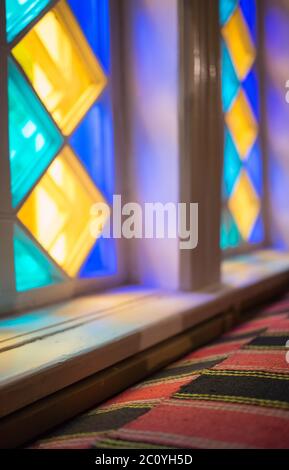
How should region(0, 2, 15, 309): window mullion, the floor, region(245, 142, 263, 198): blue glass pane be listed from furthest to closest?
region(245, 142, 263, 198): blue glass pane, region(0, 2, 15, 309): window mullion, the floor

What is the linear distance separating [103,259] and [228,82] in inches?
28.9

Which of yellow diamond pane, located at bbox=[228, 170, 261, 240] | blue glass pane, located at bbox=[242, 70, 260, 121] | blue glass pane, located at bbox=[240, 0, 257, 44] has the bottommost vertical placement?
yellow diamond pane, located at bbox=[228, 170, 261, 240]

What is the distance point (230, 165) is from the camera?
1455 millimetres

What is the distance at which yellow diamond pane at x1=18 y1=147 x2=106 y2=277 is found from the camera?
0.84 m

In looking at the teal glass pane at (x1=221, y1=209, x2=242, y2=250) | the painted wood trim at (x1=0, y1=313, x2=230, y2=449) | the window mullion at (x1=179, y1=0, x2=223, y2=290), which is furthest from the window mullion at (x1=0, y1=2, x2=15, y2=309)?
the teal glass pane at (x1=221, y1=209, x2=242, y2=250)

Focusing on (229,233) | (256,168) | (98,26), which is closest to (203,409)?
(98,26)

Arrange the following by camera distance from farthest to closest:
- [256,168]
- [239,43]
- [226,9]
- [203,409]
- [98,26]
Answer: [256,168], [239,43], [226,9], [98,26], [203,409]

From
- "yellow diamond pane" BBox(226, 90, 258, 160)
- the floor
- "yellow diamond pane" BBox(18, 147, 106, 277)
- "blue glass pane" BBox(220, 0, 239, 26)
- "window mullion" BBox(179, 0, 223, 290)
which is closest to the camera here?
the floor

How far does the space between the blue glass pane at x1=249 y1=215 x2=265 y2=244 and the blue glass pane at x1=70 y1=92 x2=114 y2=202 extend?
2.55ft

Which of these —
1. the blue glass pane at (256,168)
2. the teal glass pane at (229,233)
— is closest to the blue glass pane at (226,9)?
the blue glass pane at (256,168)

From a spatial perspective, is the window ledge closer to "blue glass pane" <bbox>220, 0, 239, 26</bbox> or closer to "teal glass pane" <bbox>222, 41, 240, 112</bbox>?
"teal glass pane" <bbox>222, 41, 240, 112</bbox>

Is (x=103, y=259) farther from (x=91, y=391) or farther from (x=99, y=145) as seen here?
(x=91, y=391)

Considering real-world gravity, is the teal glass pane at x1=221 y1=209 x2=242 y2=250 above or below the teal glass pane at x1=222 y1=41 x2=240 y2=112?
below
